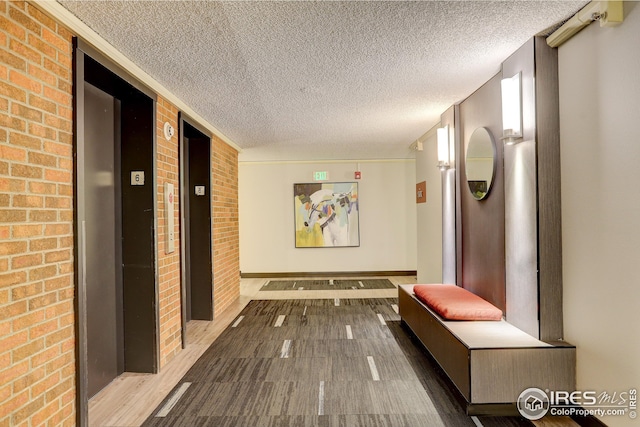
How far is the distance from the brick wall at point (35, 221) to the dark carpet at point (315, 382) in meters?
0.72

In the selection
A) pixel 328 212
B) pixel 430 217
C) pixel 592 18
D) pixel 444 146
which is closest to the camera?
pixel 592 18

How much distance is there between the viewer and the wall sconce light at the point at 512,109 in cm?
253

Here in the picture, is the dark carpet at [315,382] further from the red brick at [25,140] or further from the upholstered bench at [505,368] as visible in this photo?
the red brick at [25,140]

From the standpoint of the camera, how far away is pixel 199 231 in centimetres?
459

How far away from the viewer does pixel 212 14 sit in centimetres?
203

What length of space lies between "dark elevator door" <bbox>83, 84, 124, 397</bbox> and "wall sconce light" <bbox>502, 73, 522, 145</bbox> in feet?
9.94

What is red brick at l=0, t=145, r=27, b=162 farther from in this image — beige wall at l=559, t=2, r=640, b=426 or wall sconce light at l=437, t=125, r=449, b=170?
wall sconce light at l=437, t=125, r=449, b=170

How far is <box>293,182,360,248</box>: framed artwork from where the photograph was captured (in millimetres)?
7398

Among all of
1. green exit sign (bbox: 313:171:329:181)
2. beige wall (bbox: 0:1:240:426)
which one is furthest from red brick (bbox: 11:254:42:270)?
green exit sign (bbox: 313:171:329:181)

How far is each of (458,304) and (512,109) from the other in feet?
4.92

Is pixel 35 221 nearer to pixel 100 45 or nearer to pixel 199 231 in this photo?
pixel 100 45

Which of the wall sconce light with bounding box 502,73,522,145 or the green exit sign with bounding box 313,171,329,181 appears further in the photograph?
the green exit sign with bounding box 313,171,329,181

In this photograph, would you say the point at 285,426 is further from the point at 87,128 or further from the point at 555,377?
the point at 87,128

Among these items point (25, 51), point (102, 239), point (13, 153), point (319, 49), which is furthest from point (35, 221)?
point (319, 49)
